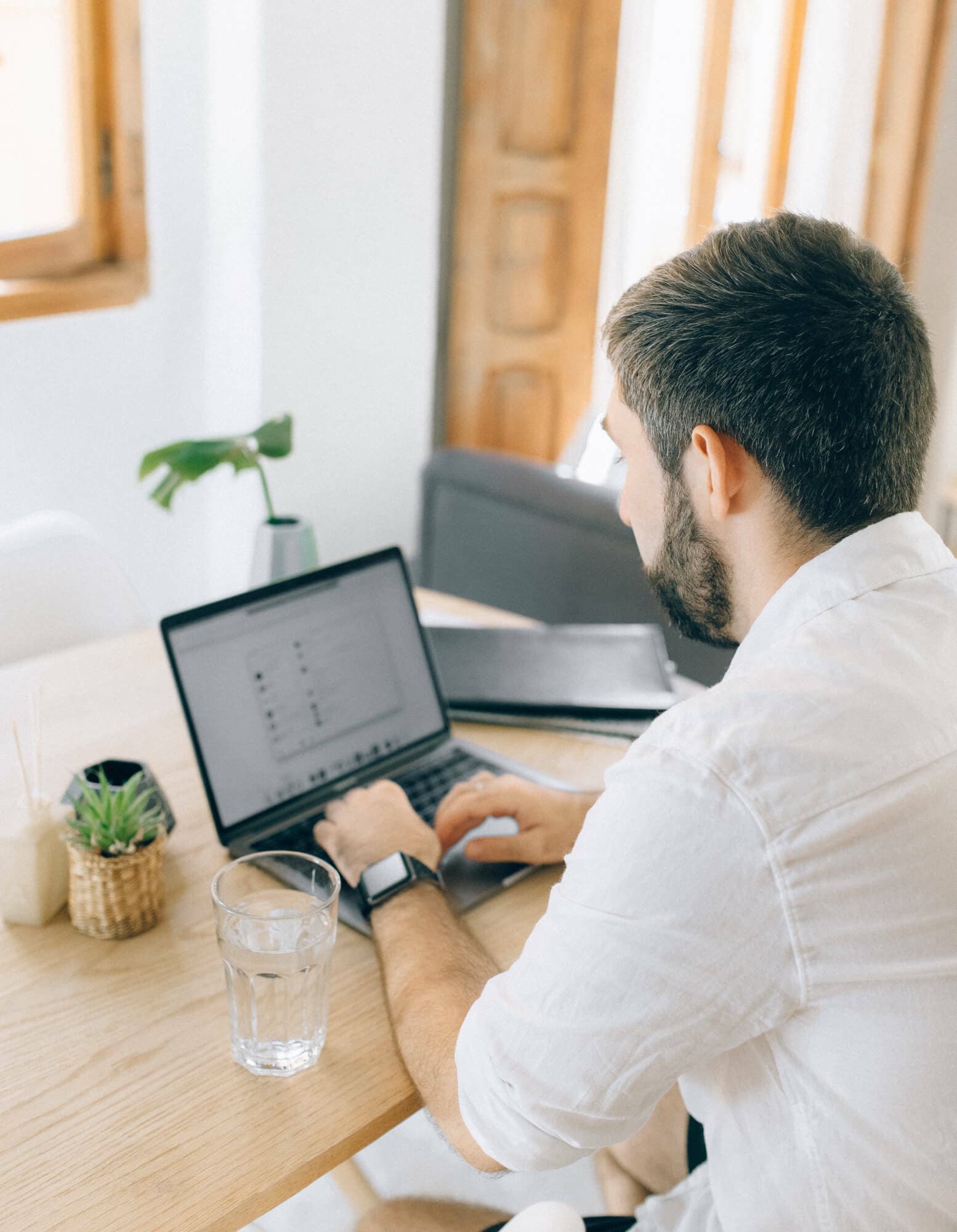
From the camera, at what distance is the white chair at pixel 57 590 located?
1.63 m

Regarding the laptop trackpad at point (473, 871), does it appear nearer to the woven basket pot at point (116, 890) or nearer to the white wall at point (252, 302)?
the woven basket pot at point (116, 890)

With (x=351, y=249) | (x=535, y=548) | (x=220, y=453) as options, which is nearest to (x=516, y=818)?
(x=220, y=453)

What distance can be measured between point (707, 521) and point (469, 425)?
1959mm

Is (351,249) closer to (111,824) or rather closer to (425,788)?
(425,788)

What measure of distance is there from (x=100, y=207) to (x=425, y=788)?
1517mm

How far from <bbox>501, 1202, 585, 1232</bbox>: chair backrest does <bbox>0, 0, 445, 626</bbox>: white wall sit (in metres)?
1.73

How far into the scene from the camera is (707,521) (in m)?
0.91

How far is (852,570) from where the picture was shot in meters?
0.85

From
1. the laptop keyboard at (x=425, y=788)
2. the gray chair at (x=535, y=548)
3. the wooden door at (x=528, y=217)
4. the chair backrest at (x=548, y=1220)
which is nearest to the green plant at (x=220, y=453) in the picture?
the laptop keyboard at (x=425, y=788)

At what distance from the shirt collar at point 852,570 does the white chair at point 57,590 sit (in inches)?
43.6

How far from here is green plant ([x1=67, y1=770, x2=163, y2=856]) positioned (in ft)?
3.26

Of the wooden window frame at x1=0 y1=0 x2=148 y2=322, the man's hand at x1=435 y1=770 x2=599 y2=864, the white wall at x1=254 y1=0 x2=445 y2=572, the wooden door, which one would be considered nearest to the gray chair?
the white wall at x1=254 y1=0 x2=445 y2=572

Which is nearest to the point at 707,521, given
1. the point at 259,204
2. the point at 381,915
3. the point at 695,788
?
the point at 695,788

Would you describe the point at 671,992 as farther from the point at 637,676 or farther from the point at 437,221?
the point at 437,221
